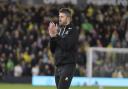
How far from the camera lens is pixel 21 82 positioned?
21984 millimetres

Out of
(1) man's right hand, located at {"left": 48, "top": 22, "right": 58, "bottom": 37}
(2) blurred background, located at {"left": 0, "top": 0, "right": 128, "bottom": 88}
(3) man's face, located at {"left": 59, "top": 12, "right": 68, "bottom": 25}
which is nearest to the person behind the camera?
(1) man's right hand, located at {"left": 48, "top": 22, "right": 58, "bottom": 37}

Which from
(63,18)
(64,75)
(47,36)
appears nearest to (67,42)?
(63,18)

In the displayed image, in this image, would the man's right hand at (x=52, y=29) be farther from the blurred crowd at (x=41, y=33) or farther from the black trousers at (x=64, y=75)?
the blurred crowd at (x=41, y=33)

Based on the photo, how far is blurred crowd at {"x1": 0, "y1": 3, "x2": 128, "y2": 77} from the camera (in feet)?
73.6

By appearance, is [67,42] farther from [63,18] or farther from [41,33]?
[41,33]

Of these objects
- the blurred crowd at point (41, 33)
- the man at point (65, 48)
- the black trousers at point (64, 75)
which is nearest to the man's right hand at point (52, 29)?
the man at point (65, 48)

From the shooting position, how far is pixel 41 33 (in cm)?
2391

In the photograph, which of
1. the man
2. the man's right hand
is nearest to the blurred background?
the man

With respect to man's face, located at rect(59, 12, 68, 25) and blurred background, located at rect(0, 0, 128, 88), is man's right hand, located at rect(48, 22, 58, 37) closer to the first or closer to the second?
man's face, located at rect(59, 12, 68, 25)

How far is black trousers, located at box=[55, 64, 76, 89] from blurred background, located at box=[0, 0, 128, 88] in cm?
1196

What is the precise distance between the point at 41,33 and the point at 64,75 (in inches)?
575

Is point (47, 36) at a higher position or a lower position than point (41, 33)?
lower

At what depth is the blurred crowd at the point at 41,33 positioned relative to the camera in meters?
22.4

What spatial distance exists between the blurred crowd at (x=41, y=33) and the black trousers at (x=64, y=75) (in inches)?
471
